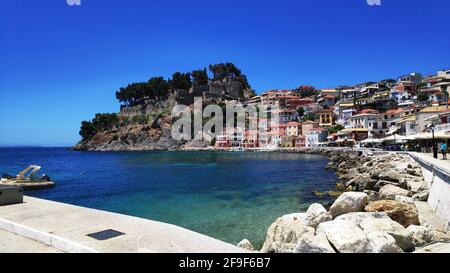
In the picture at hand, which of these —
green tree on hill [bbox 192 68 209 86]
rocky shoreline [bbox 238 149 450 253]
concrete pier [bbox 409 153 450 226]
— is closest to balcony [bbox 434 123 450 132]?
concrete pier [bbox 409 153 450 226]

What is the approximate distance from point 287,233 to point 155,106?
127 meters

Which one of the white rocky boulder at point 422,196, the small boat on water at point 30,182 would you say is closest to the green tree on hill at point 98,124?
the small boat on water at point 30,182

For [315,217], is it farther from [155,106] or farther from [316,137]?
[155,106]

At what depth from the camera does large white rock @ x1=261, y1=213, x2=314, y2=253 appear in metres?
7.20

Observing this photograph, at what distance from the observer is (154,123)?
11988cm

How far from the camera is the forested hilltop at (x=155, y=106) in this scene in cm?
11894

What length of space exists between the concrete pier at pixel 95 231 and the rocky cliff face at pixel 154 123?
339ft

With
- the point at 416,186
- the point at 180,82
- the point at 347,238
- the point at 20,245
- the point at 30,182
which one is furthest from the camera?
the point at 180,82

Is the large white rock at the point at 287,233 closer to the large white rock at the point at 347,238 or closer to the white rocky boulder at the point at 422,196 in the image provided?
the large white rock at the point at 347,238

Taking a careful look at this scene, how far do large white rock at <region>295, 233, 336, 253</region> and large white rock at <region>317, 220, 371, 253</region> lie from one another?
123mm

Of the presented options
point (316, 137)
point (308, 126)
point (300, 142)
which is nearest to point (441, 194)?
point (316, 137)
